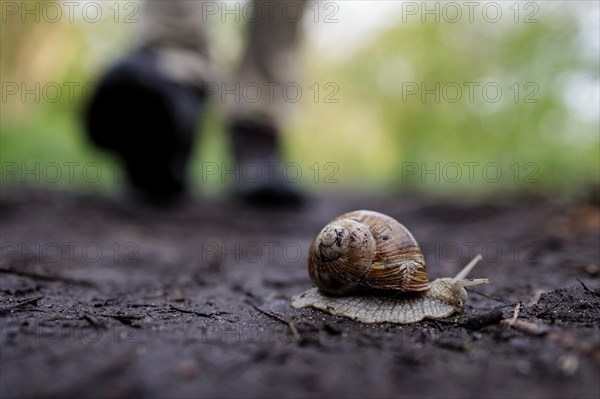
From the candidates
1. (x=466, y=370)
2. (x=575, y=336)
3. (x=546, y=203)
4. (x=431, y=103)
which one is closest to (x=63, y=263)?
(x=466, y=370)

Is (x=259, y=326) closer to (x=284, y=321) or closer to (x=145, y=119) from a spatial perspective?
(x=284, y=321)

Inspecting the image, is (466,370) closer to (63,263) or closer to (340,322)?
(340,322)

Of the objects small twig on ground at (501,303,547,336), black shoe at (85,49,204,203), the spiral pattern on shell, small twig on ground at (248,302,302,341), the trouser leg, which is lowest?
small twig on ground at (248,302,302,341)

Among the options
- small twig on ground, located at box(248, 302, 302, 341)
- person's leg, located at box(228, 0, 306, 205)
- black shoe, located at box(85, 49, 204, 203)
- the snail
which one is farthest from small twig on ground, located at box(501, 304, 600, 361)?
person's leg, located at box(228, 0, 306, 205)

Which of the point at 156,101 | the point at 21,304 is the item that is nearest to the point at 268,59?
the point at 156,101

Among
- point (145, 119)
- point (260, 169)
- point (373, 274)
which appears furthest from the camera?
point (260, 169)

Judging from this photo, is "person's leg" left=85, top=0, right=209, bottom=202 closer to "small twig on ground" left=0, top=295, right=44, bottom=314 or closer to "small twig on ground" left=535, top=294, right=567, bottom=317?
"small twig on ground" left=0, top=295, right=44, bottom=314

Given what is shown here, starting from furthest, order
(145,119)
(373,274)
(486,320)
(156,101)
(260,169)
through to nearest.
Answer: (260,169), (145,119), (156,101), (373,274), (486,320)
